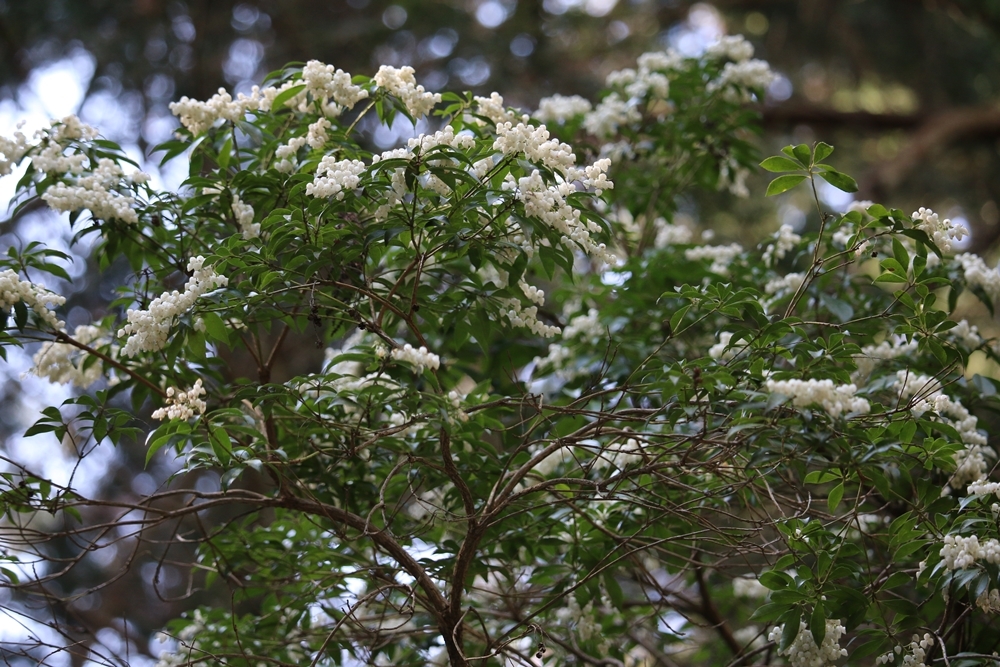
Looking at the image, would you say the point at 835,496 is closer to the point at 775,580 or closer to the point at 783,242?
the point at 775,580

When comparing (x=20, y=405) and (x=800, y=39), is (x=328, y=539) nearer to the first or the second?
(x=20, y=405)

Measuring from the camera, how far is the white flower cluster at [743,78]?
3.28m

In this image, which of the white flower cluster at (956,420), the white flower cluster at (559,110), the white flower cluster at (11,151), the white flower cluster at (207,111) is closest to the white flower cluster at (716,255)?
the white flower cluster at (559,110)

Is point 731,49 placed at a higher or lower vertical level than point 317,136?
higher

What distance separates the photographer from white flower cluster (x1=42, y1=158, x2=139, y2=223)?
2.17 meters

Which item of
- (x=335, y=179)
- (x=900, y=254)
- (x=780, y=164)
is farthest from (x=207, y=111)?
(x=900, y=254)

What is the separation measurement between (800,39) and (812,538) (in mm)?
6179

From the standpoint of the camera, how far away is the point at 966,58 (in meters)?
6.95

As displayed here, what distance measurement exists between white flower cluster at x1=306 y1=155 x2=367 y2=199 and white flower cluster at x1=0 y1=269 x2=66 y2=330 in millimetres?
701

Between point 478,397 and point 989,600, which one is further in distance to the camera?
point 478,397

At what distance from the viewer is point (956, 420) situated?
243 centimetres

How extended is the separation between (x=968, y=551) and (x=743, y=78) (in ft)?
6.58

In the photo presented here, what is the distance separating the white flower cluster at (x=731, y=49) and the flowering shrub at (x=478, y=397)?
75cm

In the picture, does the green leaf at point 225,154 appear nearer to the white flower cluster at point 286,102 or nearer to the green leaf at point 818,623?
the white flower cluster at point 286,102
